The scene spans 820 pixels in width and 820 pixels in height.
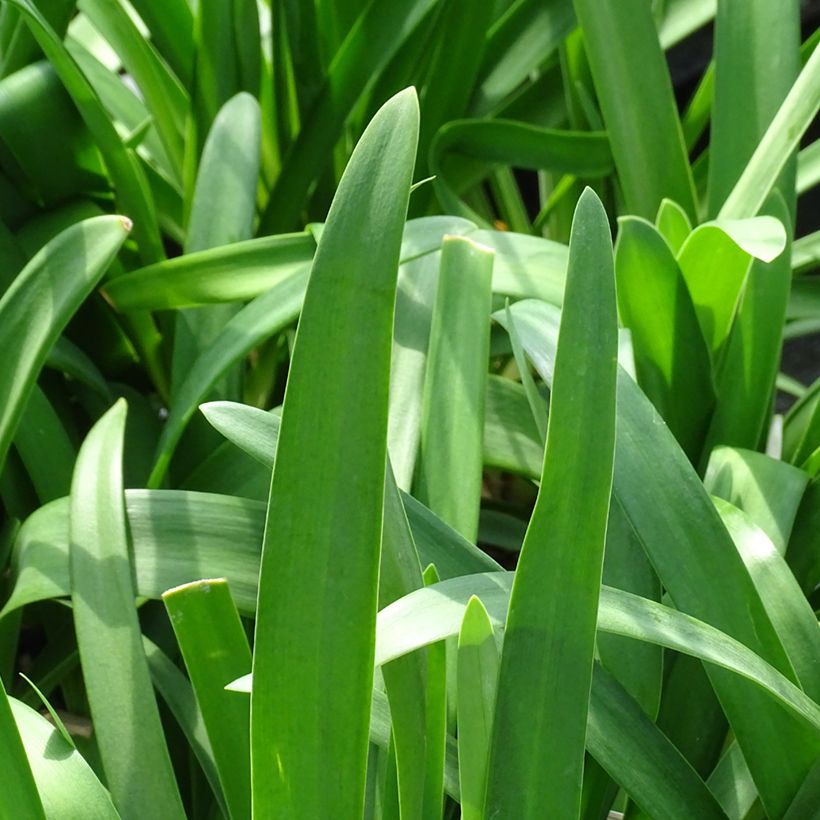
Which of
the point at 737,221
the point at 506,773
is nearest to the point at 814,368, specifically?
the point at 737,221

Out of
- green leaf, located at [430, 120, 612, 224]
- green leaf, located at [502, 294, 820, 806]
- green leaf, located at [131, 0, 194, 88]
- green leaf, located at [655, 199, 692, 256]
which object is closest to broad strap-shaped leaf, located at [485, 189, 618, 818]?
green leaf, located at [502, 294, 820, 806]

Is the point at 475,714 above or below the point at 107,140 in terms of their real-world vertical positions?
below

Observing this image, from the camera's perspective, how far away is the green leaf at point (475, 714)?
374 mm

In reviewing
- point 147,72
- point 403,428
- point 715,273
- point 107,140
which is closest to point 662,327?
point 715,273

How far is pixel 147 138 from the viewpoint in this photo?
96 cm

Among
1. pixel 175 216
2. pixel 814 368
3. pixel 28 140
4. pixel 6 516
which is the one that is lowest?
pixel 814 368

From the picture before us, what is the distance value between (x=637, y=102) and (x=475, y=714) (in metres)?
0.49

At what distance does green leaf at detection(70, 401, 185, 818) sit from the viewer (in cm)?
47

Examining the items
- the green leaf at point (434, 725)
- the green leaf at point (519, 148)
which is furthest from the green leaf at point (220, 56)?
the green leaf at point (434, 725)

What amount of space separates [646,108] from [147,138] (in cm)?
47

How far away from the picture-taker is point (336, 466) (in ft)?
1.07

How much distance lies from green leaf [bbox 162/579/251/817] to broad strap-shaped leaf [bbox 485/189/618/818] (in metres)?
0.12

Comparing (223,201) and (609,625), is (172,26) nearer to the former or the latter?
(223,201)

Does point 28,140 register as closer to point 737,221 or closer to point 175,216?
point 175,216
